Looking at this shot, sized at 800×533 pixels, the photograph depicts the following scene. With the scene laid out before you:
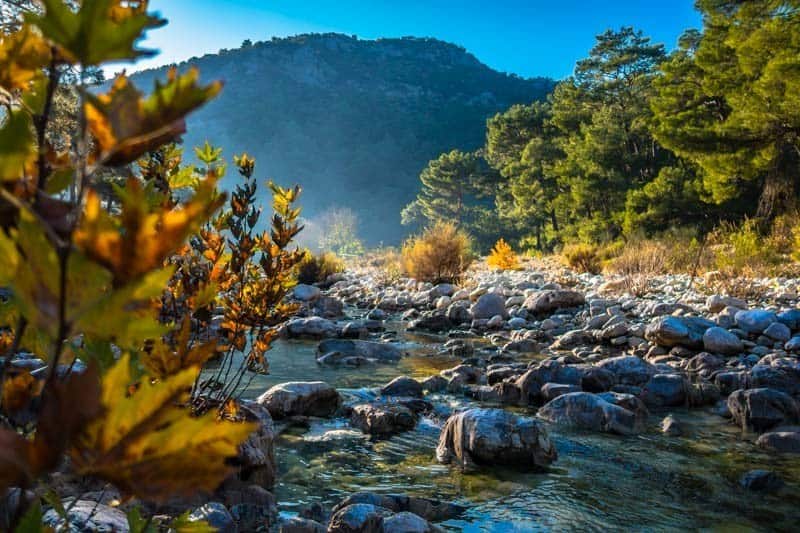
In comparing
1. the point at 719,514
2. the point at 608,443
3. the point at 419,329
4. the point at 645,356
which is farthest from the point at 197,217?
the point at 419,329

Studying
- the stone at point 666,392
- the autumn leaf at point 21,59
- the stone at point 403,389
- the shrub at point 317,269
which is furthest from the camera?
the shrub at point 317,269

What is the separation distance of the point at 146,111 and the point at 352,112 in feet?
262

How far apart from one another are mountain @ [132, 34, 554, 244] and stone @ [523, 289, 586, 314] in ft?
174

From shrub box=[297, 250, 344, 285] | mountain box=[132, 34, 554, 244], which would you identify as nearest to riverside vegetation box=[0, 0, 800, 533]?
shrub box=[297, 250, 344, 285]

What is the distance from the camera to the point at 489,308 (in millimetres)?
8781

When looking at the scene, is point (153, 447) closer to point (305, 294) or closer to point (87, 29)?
point (87, 29)

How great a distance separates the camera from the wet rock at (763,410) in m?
3.65

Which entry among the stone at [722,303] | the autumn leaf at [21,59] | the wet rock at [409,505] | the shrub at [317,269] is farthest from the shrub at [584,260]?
the autumn leaf at [21,59]

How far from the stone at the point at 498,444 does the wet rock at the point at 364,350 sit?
287 centimetres

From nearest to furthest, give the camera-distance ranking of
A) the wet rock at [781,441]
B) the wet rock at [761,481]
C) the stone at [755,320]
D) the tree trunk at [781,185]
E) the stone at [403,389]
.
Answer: the wet rock at [761,481] < the wet rock at [781,441] < the stone at [403,389] < the stone at [755,320] < the tree trunk at [781,185]

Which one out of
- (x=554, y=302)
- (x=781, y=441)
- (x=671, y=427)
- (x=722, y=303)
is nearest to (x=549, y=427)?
(x=671, y=427)

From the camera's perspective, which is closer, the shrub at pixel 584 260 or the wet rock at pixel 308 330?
the wet rock at pixel 308 330

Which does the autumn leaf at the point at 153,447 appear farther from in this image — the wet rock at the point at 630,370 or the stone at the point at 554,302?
the stone at the point at 554,302

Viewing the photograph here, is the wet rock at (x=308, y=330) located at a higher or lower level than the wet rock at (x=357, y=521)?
higher
